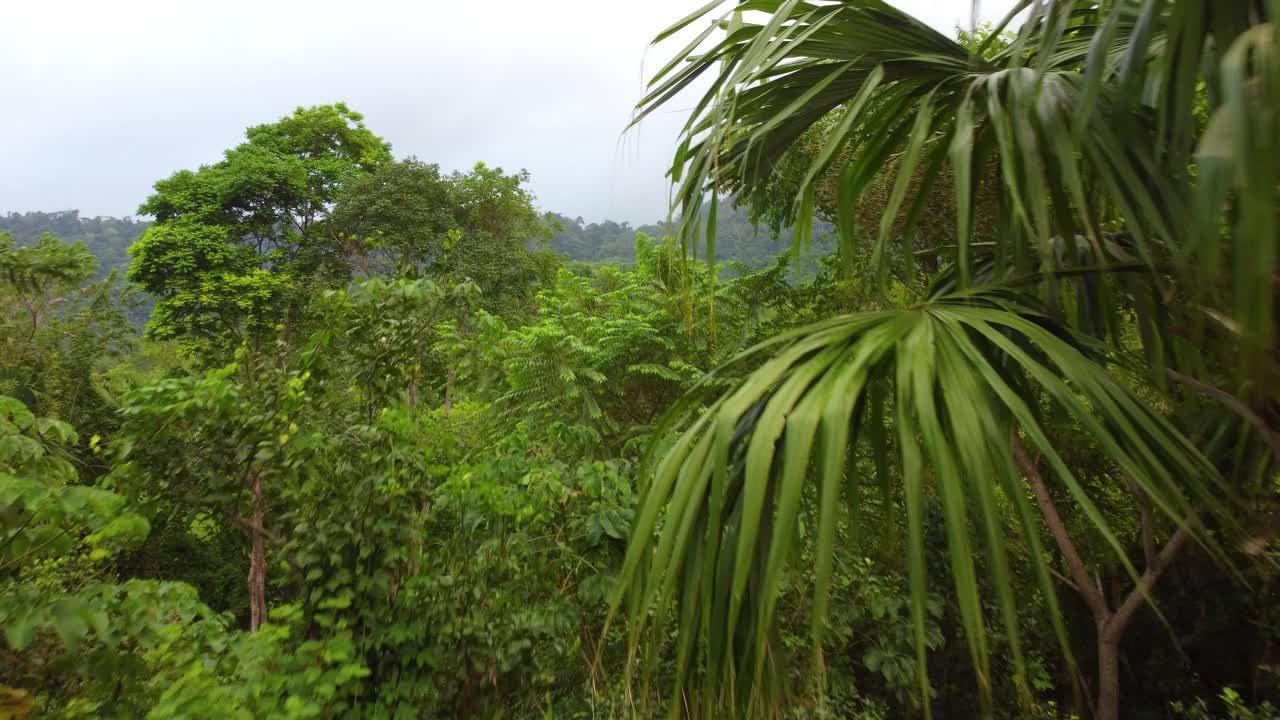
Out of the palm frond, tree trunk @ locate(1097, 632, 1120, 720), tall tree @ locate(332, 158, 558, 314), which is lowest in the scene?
tree trunk @ locate(1097, 632, 1120, 720)

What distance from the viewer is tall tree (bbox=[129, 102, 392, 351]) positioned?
12344 millimetres

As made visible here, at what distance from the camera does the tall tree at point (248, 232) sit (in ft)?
40.5

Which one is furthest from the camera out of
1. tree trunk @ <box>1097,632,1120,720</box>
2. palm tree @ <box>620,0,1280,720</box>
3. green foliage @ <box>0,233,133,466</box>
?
green foliage @ <box>0,233,133,466</box>

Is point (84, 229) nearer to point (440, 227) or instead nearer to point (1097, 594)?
point (440, 227)

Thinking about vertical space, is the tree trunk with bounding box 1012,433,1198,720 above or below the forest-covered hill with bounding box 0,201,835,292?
below

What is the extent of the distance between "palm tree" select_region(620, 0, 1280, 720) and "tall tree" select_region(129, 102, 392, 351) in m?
12.8

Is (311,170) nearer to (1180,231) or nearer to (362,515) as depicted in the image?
(362,515)

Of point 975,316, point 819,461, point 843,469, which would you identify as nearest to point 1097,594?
point 975,316

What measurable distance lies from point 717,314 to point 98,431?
25.7ft

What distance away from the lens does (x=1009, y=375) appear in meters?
0.99

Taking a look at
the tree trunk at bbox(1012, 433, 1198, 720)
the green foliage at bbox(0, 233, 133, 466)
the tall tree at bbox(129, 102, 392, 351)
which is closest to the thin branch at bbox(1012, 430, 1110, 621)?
the tree trunk at bbox(1012, 433, 1198, 720)

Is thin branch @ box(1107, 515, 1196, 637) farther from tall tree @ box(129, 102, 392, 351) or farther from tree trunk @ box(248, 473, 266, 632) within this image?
tall tree @ box(129, 102, 392, 351)

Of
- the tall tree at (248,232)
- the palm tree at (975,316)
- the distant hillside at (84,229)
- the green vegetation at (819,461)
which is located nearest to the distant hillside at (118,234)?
the distant hillside at (84,229)

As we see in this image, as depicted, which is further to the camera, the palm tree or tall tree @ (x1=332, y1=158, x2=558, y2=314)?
tall tree @ (x1=332, y1=158, x2=558, y2=314)
